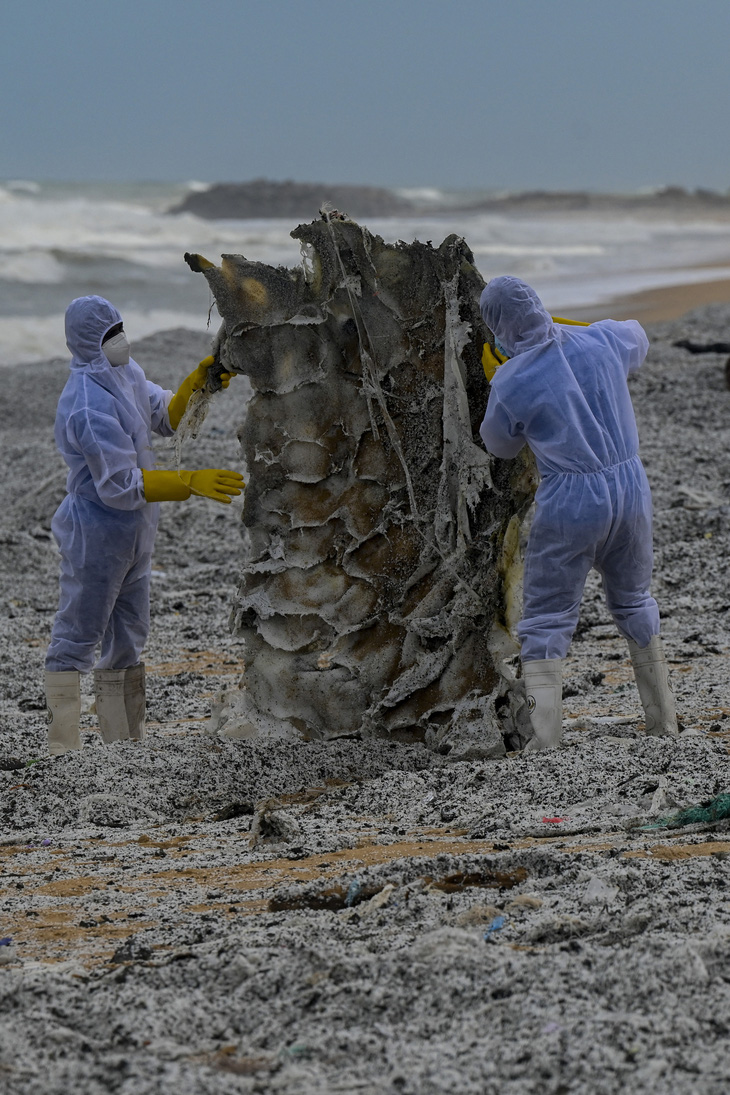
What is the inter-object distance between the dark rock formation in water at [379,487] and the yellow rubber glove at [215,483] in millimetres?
178

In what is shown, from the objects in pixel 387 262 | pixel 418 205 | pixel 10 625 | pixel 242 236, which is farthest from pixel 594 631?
pixel 418 205

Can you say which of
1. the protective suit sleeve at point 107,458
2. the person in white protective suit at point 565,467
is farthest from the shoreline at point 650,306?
the person in white protective suit at point 565,467

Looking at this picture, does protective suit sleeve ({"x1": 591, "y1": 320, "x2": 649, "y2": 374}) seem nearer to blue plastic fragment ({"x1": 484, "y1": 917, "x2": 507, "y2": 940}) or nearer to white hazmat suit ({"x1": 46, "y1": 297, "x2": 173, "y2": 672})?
white hazmat suit ({"x1": 46, "y1": 297, "x2": 173, "y2": 672})

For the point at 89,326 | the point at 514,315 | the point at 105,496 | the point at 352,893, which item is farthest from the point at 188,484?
the point at 352,893

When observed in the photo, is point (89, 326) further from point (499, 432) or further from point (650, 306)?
point (650, 306)

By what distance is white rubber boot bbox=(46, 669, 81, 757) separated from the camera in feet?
16.4

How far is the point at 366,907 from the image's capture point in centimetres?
302

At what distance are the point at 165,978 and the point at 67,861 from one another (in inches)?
46.9

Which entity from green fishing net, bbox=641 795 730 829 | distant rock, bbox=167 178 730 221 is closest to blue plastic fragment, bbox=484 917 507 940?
green fishing net, bbox=641 795 730 829

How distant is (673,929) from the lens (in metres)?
2.73

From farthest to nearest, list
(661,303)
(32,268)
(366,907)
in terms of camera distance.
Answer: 1. (32,268)
2. (661,303)
3. (366,907)

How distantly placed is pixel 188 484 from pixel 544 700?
1560 millimetres

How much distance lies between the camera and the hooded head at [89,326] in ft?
15.7

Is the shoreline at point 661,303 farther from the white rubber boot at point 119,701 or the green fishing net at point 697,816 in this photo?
the green fishing net at point 697,816
